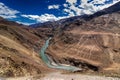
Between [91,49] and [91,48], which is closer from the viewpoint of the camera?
[91,49]

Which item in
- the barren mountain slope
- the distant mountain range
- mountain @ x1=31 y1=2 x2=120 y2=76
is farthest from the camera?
the barren mountain slope

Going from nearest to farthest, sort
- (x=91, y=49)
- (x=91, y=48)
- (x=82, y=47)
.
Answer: (x=91, y=49) < (x=91, y=48) < (x=82, y=47)

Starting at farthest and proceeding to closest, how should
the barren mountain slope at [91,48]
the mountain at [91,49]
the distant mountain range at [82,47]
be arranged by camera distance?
the barren mountain slope at [91,48] < the mountain at [91,49] < the distant mountain range at [82,47]

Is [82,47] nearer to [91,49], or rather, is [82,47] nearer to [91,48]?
[91,48]

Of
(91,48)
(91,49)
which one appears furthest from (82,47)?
(91,49)

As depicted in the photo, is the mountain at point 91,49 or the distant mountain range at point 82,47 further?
the mountain at point 91,49

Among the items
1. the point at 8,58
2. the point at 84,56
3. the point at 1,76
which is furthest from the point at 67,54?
the point at 1,76

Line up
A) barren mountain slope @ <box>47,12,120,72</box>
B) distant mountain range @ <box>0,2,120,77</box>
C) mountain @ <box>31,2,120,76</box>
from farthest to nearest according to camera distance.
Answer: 1. barren mountain slope @ <box>47,12,120,72</box>
2. mountain @ <box>31,2,120,76</box>
3. distant mountain range @ <box>0,2,120,77</box>

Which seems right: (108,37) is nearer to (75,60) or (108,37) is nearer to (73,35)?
(73,35)

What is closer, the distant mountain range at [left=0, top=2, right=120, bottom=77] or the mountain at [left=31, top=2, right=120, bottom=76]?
the distant mountain range at [left=0, top=2, right=120, bottom=77]

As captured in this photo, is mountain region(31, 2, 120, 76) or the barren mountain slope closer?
mountain region(31, 2, 120, 76)

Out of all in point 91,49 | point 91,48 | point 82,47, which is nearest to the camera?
point 91,49

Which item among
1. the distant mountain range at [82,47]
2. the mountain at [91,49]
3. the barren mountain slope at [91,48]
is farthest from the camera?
the barren mountain slope at [91,48]

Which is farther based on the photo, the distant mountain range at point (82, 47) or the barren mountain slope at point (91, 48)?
the barren mountain slope at point (91, 48)
